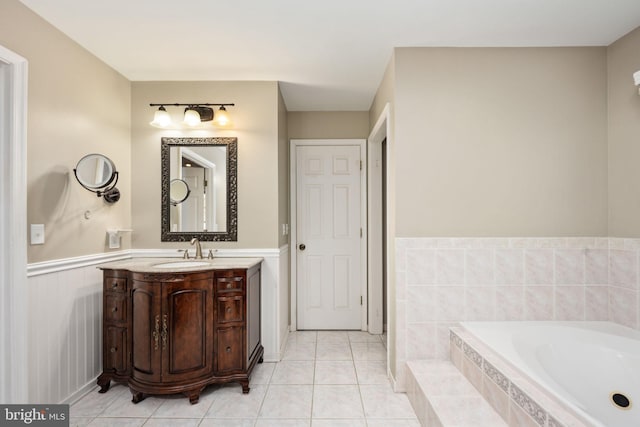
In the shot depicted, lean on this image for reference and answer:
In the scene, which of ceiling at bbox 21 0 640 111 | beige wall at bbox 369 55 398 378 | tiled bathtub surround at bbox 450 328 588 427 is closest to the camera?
tiled bathtub surround at bbox 450 328 588 427

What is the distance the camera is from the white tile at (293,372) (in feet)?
8.30

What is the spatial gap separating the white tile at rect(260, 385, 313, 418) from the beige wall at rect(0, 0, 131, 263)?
1.66 metres

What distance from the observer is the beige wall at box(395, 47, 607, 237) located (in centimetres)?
234

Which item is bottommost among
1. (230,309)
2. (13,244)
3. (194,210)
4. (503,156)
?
(230,309)

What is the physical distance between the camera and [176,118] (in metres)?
2.89

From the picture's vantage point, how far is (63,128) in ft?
7.13

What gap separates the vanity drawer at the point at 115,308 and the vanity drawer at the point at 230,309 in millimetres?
650

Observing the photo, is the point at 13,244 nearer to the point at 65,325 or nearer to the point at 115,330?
the point at 65,325

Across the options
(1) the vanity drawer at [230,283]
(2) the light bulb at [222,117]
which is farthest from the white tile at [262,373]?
(2) the light bulb at [222,117]

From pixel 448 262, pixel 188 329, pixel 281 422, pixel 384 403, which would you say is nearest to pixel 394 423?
pixel 384 403

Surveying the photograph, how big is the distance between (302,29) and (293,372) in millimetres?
2520

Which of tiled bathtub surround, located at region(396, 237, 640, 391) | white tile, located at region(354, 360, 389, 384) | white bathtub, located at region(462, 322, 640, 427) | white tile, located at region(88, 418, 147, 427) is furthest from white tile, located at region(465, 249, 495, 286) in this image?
white tile, located at region(88, 418, 147, 427)

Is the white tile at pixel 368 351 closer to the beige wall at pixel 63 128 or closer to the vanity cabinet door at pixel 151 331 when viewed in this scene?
the vanity cabinet door at pixel 151 331

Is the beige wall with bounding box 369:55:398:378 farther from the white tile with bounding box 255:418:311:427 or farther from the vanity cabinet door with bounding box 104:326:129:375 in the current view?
the vanity cabinet door with bounding box 104:326:129:375
